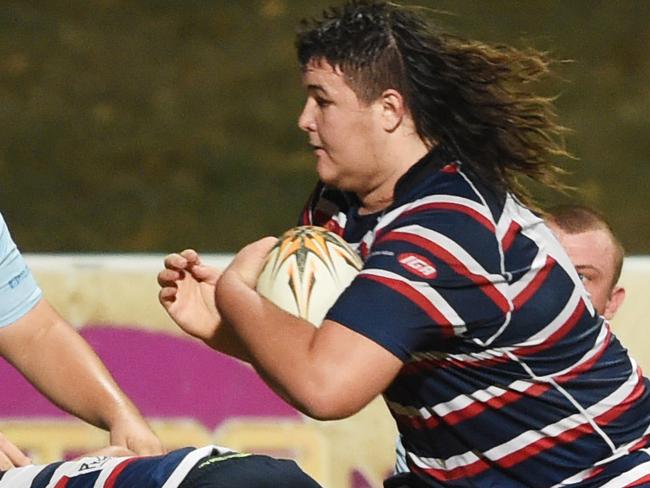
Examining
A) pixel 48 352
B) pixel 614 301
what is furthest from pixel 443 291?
pixel 614 301

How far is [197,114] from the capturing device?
35.4 ft

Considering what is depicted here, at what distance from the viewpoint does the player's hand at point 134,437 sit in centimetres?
313

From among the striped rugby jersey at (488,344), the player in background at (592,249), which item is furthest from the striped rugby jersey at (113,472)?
the player in background at (592,249)

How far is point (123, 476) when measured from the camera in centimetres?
265

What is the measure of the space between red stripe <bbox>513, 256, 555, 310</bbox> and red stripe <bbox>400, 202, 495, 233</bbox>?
146 millimetres

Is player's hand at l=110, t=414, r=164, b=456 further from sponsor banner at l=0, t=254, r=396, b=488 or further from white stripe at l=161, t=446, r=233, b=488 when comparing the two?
sponsor banner at l=0, t=254, r=396, b=488

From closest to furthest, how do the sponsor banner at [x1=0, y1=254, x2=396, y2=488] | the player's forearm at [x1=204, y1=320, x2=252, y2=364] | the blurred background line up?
the player's forearm at [x1=204, y1=320, x2=252, y2=364]
the sponsor banner at [x1=0, y1=254, x2=396, y2=488]
the blurred background

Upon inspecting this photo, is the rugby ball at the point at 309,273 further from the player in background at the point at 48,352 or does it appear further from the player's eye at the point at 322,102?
the player in background at the point at 48,352

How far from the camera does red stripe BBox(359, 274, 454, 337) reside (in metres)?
3.01

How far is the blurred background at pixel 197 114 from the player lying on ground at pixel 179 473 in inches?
253

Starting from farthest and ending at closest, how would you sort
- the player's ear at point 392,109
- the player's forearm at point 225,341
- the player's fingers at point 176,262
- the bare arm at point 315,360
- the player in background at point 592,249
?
1. the player in background at point 592,249
2. the player's forearm at point 225,341
3. the player's fingers at point 176,262
4. the player's ear at point 392,109
5. the bare arm at point 315,360

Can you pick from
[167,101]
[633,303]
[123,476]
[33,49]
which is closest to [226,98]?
[167,101]

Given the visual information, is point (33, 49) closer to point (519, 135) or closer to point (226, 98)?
point (226, 98)

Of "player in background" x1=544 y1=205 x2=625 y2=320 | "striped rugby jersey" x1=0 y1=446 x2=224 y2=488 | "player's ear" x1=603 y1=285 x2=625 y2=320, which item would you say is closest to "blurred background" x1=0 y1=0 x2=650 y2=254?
"player's ear" x1=603 y1=285 x2=625 y2=320
